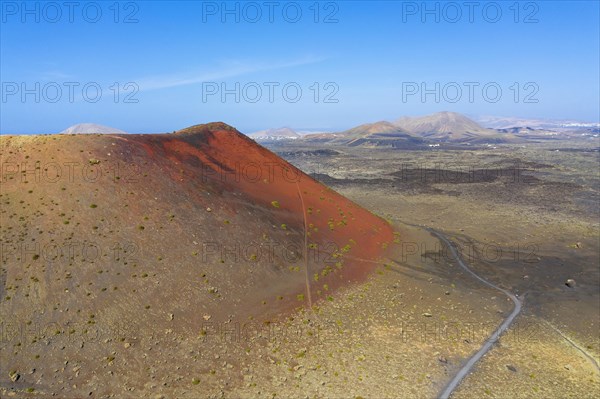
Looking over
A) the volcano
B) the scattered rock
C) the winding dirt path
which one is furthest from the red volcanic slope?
the scattered rock

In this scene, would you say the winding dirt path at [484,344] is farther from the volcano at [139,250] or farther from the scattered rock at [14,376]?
the scattered rock at [14,376]

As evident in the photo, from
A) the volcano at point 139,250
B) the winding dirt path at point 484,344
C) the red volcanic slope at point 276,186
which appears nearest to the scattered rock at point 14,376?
the volcano at point 139,250

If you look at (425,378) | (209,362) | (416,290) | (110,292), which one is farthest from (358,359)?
(110,292)

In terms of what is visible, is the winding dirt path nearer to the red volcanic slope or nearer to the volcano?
the volcano

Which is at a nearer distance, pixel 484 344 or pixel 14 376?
pixel 14 376

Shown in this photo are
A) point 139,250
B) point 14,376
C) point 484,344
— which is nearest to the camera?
point 14,376

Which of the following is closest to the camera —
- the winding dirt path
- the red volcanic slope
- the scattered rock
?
the scattered rock

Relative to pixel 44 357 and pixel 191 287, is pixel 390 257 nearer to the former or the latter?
pixel 191 287

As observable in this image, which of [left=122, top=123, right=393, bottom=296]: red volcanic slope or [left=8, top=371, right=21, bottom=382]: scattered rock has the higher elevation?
[left=122, top=123, right=393, bottom=296]: red volcanic slope

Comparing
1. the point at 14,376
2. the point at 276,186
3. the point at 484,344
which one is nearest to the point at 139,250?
the point at 14,376

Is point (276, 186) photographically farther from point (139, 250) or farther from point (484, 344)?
point (484, 344)

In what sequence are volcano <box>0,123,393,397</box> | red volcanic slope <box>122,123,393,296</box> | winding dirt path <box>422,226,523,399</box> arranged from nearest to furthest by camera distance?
1. winding dirt path <box>422,226,523,399</box>
2. volcano <box>0,123,393,397</box>
3. red volcanic slope <box>122,123,393,296</box>
